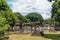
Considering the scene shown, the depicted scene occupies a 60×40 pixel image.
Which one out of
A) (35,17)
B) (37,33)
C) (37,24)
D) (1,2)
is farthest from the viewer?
(35,17)

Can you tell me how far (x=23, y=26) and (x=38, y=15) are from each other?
326ft

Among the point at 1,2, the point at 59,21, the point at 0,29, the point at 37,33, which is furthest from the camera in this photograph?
the point at 37,33

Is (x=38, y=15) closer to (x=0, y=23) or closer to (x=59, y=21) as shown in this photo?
(x=59, y=21)

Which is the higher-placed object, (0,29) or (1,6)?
(1,6)

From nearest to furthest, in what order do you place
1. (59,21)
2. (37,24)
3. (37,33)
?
(59,21) → (37,33) → (37,24)

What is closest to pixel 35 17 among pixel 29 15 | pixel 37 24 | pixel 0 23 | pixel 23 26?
pixel 29 15

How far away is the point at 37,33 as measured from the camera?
41844 mm

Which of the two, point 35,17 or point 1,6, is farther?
point 35,17

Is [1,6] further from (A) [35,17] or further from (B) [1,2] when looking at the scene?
(A) [35,17]

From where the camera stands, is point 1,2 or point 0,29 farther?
point 1,2

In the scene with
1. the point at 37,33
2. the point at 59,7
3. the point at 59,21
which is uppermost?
the point at 59,7

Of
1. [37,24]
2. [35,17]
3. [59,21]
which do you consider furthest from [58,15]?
[35,17]

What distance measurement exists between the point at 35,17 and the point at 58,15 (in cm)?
11757

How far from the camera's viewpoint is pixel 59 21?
3866 cm
